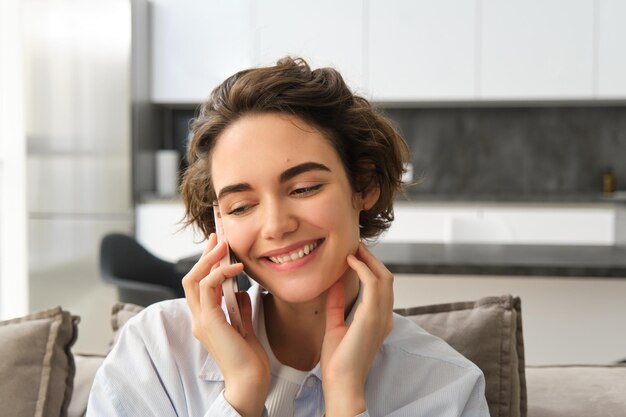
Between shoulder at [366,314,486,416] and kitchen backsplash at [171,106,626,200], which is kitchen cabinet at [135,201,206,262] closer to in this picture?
kitchen backsplash at [171,106,626,200]

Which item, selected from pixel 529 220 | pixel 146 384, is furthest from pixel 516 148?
pixel 146 384

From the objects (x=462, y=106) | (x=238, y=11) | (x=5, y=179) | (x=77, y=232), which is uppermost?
(x=238, y=11)

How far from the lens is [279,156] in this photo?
3.84ft

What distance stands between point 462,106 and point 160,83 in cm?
221

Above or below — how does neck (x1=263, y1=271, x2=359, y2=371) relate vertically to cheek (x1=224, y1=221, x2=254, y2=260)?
below

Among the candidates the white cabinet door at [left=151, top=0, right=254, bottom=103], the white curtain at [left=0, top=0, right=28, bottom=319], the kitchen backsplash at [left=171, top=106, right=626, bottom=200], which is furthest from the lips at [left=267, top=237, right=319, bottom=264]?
the kitchen backsplash at [left=171, top=106, right=626, bottom=200]

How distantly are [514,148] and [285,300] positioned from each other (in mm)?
4400

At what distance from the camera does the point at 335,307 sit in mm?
1243

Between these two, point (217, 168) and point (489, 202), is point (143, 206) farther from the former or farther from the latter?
point (217, 168)

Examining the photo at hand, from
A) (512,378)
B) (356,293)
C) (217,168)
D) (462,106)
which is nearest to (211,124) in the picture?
(217,168)

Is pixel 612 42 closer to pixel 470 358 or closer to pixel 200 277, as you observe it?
pixel 470 358

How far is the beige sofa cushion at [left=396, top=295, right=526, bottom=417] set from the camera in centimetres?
131

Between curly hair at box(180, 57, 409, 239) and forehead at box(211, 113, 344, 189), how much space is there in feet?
0.06

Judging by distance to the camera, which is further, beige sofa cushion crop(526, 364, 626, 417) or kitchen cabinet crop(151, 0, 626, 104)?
kitchen cabinet crop(151, 0, 626, 104)
